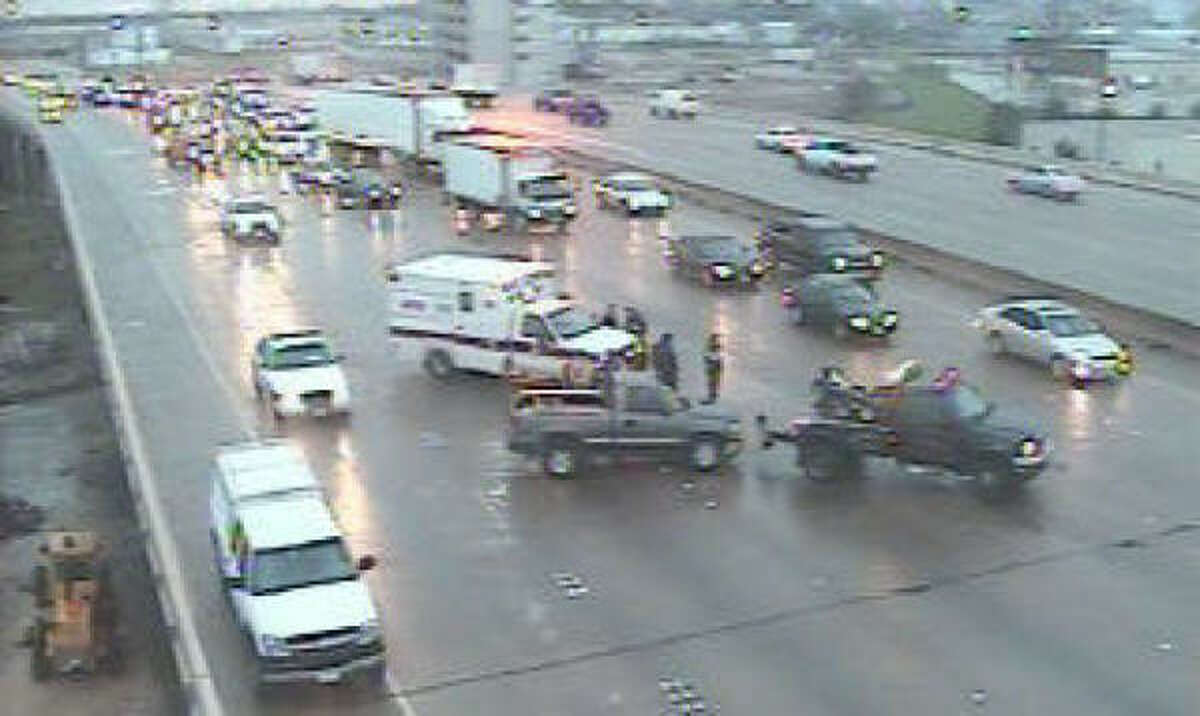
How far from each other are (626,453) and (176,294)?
66.4 feet

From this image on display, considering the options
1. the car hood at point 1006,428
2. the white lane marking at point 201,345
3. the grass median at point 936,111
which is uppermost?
the car hood at point 1006,428

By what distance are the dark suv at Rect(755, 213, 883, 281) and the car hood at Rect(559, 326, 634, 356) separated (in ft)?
39.4

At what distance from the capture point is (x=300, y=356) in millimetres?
29078

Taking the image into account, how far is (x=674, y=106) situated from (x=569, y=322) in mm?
64546

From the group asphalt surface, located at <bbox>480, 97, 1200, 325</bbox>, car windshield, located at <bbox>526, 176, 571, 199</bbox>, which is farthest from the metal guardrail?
asphalt surface, located at <bbox>480, 97, 1200, 325</bbox>

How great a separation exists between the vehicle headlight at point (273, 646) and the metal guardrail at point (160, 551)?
0.63 meters

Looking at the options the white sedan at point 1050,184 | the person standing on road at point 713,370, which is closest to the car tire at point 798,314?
the person standing on road at point 713,370

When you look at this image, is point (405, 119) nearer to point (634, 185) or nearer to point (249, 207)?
point (634, 185)

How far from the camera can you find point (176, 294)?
134 feet

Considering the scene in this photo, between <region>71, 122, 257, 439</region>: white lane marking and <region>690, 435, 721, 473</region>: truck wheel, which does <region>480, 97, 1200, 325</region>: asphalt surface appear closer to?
<region>690, 435, 721, 473</region>: truck wheel

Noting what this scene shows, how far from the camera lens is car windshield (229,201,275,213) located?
166 feet

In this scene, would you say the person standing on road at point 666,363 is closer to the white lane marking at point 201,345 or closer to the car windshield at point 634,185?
the white lane marking at point 201,345

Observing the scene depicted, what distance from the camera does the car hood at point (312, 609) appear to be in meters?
17.0

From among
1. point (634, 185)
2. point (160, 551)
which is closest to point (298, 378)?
point (160, 551)
